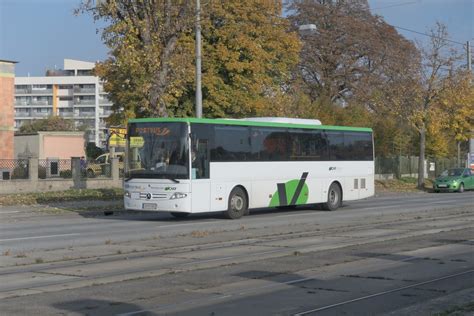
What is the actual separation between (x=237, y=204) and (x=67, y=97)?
12276 cm

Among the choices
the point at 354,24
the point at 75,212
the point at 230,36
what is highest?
the point at 354,24

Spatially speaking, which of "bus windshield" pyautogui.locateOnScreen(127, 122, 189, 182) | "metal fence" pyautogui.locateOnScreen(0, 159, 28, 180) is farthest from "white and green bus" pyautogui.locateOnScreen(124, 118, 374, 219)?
"metal fence" pyautogui.locateOnScreen(0, 159, 28, 180)

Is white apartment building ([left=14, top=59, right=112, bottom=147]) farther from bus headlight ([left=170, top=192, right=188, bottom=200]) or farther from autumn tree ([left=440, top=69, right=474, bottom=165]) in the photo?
bus headlight ([left=170, top=192, right=188, bottom=200])

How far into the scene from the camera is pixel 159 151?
823 inches

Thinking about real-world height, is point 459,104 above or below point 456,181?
above

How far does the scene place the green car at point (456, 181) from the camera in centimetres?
4334

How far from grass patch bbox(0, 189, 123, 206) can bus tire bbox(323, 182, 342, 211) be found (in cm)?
996

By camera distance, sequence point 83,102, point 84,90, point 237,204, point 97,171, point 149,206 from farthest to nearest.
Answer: point 83,102
point 84,90
point 97,171
point 237,204
point 149,206

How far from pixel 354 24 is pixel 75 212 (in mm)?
33797

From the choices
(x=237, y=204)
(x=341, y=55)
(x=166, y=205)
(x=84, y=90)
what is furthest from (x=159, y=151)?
(x=84, y=90)

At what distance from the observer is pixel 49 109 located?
461 feet

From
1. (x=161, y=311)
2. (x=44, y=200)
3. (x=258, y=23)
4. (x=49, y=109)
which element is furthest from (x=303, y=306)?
(x=49, y=109)

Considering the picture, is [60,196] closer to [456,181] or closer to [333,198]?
[333,198]

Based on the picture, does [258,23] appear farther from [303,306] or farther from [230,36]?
[303,306]
